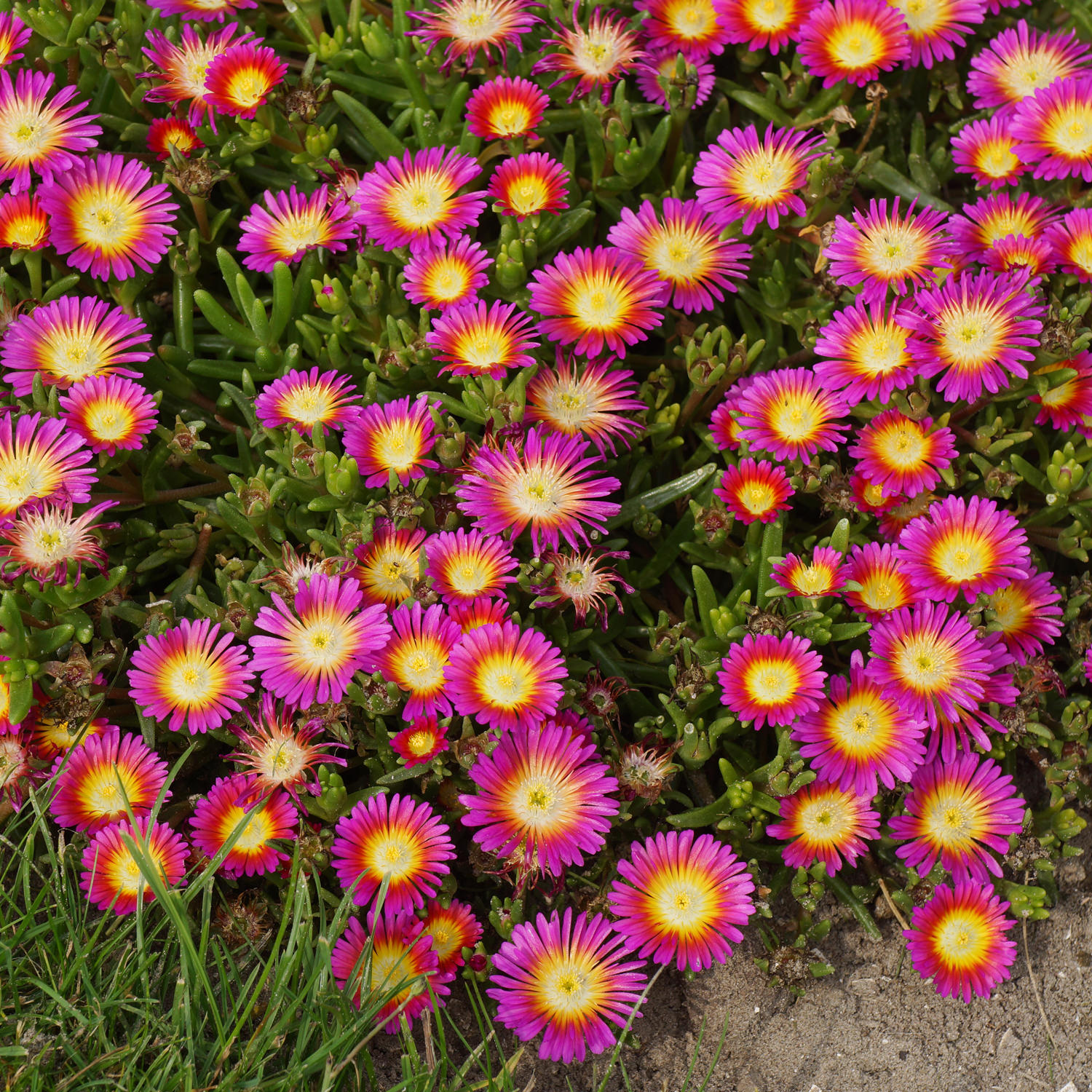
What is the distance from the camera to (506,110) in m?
2.67

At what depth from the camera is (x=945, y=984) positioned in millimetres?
2225

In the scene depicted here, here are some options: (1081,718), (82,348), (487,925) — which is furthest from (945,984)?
(82,348)

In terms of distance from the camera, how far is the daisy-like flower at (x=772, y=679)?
221cm

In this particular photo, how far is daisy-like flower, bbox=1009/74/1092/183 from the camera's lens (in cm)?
267

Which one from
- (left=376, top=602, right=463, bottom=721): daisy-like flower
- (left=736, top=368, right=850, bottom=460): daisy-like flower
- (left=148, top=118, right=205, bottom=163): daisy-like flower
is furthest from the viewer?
(left=148, top=118, right=205, bottom=163): daisy-like flower

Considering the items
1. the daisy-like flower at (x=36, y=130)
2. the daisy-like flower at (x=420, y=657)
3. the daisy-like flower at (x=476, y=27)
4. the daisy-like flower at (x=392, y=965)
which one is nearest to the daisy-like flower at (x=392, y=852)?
the daisy-like flower at (x=392, y=965)

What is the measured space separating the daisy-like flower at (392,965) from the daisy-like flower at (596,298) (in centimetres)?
119

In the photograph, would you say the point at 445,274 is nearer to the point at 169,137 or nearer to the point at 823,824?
the point at 169,137

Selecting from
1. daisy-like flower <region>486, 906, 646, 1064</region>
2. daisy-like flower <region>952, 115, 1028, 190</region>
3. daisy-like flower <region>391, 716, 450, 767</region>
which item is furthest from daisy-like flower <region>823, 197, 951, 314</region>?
daisy-like flower <region>486, 906, 646, 1064</region>

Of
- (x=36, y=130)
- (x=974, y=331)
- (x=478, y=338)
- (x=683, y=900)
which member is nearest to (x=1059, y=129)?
(x=974, y=331)

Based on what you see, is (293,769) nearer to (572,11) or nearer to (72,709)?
(72,709)

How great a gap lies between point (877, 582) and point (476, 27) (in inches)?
62.5

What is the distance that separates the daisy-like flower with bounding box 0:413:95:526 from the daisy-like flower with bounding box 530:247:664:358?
96 centimetres

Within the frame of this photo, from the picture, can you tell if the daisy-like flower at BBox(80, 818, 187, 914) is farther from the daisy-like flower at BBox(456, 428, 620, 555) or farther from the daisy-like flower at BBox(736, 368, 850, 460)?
the daisy-like flower at BBox(736, 368, 850, 460)
